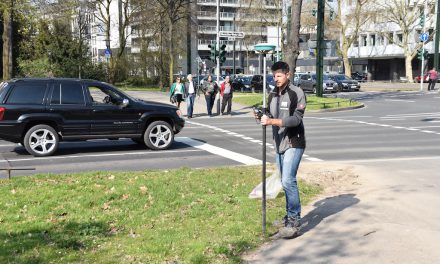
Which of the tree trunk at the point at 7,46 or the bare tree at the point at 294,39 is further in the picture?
the tree trunk at the point at 7,46

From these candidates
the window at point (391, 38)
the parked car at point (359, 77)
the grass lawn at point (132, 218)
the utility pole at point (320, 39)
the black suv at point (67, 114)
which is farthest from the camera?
the parked car at point (359, 77)

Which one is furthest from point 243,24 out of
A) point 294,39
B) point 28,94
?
Result: point 28,94

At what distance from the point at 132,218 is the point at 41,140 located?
22.1 feet

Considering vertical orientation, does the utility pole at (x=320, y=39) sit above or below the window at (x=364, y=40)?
below

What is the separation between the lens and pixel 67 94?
39.9ft

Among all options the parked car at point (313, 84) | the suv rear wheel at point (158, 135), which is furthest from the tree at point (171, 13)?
the suv rear wheel at point (158, 135)

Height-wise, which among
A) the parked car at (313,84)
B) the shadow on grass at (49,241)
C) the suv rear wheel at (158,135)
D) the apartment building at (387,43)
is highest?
the apartment building at (387,43)

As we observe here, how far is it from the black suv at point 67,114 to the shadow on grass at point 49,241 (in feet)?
21.8

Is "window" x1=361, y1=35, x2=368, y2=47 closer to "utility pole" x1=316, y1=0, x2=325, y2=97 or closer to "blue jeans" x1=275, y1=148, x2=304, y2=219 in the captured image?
"utility pole" x1=316, y1=0, x2=325, y2=97

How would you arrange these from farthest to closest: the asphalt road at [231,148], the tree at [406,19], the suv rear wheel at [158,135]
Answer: the tree at [406,19]
the suv rear wheel at [158,135]
the asphalt road at [231,148]

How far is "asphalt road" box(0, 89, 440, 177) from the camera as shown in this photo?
1098 centimetres

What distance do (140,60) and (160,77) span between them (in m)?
4.74

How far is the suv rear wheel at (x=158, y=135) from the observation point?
1291 cm

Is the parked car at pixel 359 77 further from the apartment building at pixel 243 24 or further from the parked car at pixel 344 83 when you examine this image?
the parked car at pixel 344 83
